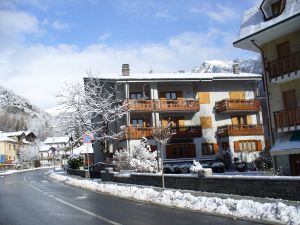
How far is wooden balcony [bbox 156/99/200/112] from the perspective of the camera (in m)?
41.3

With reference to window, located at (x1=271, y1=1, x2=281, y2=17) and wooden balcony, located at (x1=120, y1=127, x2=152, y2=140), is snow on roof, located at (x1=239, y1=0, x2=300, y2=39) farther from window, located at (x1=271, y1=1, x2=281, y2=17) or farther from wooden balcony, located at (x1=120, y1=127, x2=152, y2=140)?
wooden balcony, located at (x1=120, y1=127, x2=152, y2=140)

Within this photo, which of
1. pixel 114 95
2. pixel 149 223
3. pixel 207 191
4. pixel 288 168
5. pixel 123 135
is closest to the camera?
pixel 149 223

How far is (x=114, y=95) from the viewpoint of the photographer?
44031 mm

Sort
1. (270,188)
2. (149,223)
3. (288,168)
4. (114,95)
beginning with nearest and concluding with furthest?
(149,223) → (270,188) → (288,168) → (114,95)

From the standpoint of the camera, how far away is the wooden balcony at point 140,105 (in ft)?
132

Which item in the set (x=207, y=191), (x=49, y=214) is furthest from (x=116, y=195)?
(x=49, y=214)

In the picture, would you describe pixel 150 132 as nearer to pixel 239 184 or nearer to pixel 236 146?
pixel 236 146

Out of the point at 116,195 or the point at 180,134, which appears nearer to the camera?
the point at 116,195

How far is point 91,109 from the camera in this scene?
39.6 m

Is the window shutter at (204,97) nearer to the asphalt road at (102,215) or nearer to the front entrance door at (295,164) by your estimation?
the front entrance door at (295,164)

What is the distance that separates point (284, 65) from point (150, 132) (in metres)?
19.4

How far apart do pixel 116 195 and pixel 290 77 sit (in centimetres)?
1089

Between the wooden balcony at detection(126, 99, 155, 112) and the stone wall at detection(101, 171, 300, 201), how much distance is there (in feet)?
54.5

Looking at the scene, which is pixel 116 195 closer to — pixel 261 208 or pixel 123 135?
pixel 261 208
